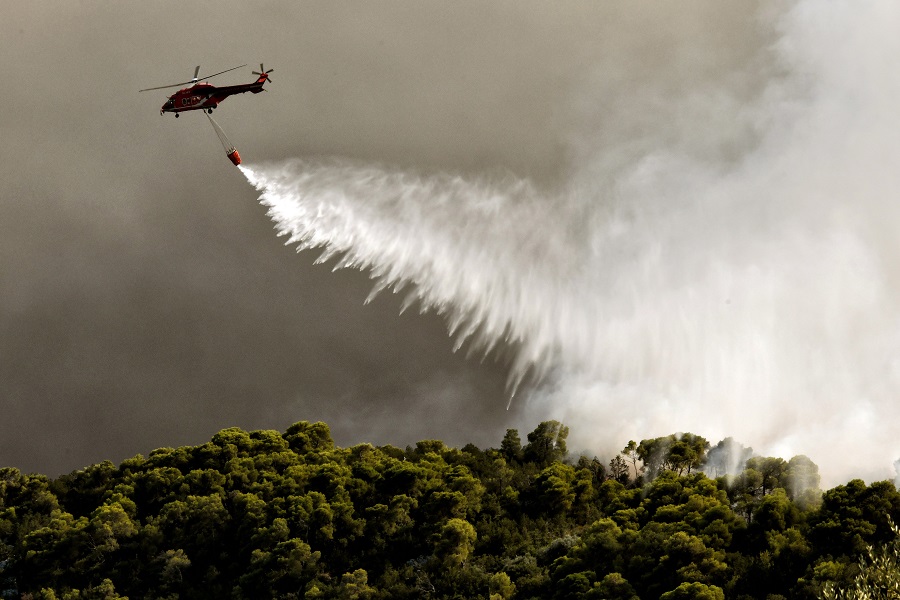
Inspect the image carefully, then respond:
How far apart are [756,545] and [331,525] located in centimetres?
4264

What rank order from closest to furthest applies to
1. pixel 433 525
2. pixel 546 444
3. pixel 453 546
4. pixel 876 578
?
pixel 876 578 → pixel 453 546 → pixel 433 525 → pixel 546 444

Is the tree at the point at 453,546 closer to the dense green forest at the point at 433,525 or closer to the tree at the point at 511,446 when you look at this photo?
the dense green forest at the point at 433,525

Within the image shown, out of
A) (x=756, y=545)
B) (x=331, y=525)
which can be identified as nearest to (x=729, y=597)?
(x=756, y=545)

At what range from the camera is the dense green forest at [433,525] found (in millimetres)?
121438

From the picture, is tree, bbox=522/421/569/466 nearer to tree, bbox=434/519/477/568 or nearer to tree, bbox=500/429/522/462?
tree, bbox=500/429/522/462

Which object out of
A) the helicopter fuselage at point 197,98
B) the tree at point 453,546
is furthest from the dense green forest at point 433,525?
the helicopter fuselage at point 197,98

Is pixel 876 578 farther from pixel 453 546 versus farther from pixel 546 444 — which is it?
pixel 546 444

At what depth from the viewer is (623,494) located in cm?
14238

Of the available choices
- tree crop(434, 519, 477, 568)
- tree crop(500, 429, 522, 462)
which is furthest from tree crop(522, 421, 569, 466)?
tree crop(434, 519, 477, 568)

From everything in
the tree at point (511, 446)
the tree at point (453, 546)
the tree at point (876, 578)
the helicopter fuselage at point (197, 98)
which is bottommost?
the tree at point (876, 578)

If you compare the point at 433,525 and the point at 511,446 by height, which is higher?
the point at 511,446

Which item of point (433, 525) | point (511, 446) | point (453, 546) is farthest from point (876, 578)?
point (511, 446)

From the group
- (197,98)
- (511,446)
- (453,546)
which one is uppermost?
(197,98)

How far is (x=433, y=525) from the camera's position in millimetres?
137250
